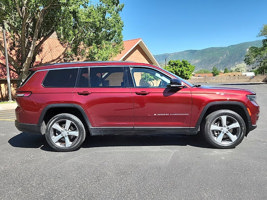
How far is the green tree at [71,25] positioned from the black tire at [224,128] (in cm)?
992

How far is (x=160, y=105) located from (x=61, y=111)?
81.3 inches

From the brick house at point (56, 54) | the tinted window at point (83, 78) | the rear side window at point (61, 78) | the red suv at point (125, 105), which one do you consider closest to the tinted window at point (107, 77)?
the red suv at point (125, 105)

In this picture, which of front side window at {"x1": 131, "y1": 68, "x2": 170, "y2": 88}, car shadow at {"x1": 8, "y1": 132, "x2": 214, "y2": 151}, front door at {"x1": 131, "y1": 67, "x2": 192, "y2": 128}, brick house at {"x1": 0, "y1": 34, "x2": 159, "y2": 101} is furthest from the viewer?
brick house at {"x1": 0, "y1": 34, "x2": 159, "y2": 101}

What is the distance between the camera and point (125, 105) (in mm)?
3906

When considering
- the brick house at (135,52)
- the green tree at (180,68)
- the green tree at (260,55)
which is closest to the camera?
the brick house at (135,52)

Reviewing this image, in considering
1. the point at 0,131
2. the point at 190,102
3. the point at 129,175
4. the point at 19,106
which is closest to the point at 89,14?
the point at 0,131

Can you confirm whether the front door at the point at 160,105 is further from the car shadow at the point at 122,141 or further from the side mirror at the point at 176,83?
the car shadow at the point at 122,141

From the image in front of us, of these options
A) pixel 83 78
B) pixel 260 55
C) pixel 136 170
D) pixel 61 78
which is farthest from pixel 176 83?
pixel 260 55

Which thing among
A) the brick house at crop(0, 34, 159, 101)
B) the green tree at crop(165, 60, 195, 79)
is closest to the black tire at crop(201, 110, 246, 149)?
the brick house at crop(0, 34, 159, 101)

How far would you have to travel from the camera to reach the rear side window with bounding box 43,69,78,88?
404 centimetres

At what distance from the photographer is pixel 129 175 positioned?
3.06 meters

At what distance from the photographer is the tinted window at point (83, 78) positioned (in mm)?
→ 4020

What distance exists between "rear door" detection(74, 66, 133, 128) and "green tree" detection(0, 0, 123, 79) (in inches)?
330

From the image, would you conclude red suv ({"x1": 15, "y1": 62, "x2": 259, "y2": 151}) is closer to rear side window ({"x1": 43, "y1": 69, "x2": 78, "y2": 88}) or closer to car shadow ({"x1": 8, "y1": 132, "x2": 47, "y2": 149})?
rear side window ({"x1": 43, "y1": 69, "x2": 78, "y2": 88})
